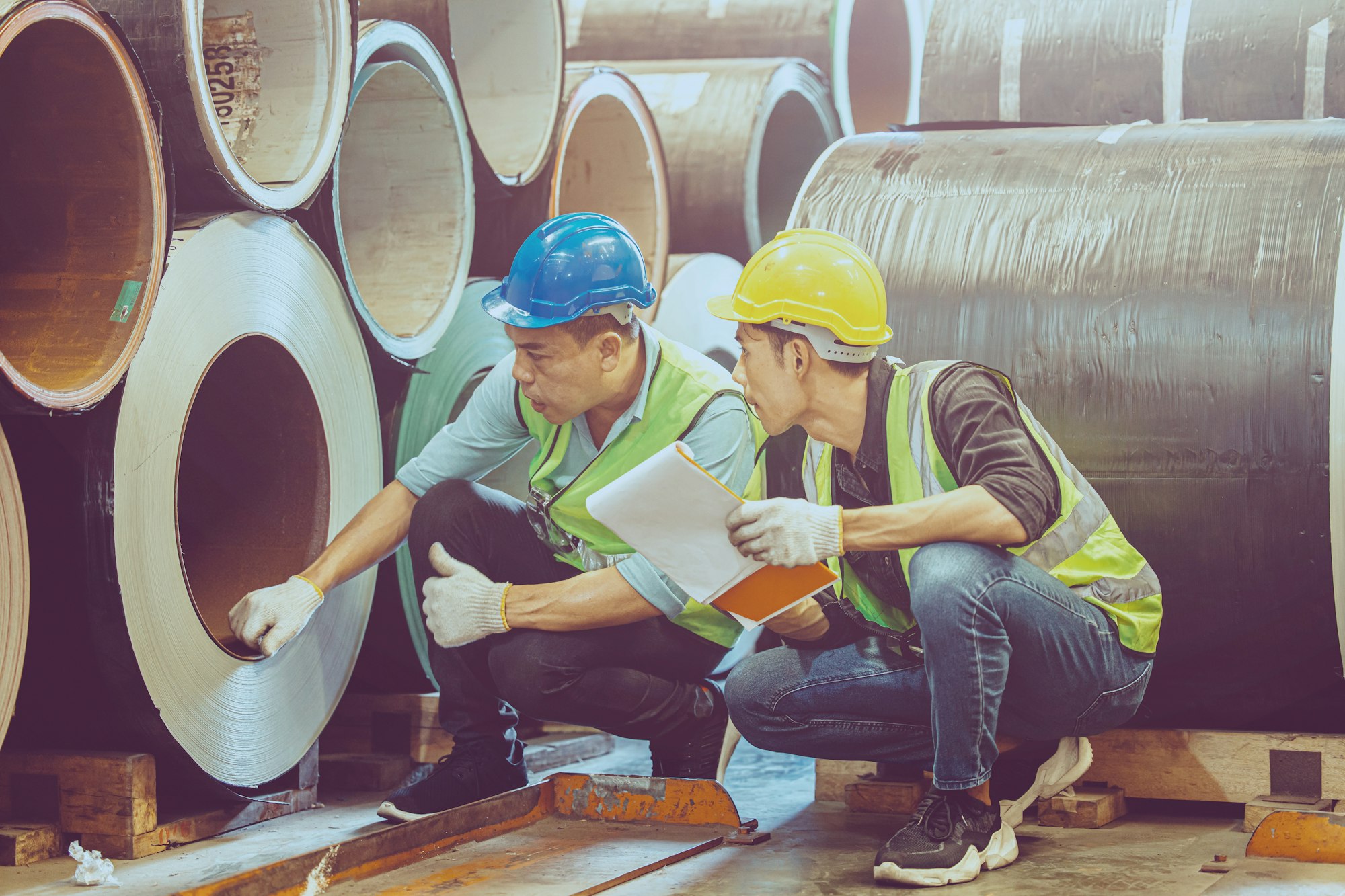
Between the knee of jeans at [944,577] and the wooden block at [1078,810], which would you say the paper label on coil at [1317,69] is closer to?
the wooden block at [1078,810]

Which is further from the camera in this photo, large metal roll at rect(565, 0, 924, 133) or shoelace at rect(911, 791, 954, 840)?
large metal roll at rect(565, 0, 924, 133)

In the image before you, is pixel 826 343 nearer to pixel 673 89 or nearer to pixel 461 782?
pixel 461 782

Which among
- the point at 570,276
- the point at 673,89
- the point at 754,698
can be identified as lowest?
the point at 754,698

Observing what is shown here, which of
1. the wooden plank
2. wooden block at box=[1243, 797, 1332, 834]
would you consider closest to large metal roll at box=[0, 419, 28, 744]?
the wooden plank

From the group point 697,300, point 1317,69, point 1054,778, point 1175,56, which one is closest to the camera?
point 1054,778

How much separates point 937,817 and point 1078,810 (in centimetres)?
57

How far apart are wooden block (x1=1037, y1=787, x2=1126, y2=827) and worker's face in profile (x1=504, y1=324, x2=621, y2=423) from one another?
1248 millimetres

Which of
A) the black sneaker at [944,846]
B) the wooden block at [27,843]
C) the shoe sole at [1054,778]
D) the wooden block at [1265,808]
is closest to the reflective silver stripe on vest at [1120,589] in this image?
the shoe sole at [1054,778]

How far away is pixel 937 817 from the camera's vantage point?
99.0 inches

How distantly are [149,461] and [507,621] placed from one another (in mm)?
754

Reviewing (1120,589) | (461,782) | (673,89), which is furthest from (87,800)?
(673,89)

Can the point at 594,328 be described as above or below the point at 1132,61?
below

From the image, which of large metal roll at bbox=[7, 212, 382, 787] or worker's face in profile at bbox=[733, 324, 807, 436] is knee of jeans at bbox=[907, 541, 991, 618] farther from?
large metal roll at bbox=[7, 212, 382, 787]

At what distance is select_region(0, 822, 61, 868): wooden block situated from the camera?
2.63 meters
